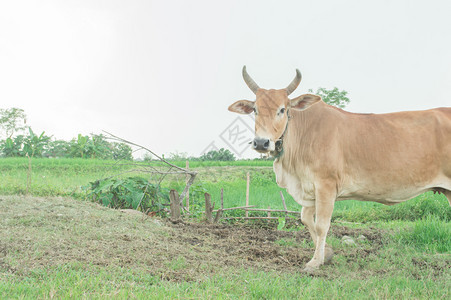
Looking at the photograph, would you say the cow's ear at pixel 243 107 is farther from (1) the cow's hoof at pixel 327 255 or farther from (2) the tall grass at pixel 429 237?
(2) the tall grass at pixel 429 237

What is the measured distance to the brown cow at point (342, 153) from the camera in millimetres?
4336

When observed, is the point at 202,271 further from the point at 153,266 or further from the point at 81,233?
the point at 81,233

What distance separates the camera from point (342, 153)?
4.47 meters

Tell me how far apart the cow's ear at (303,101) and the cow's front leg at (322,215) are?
0.94 meters

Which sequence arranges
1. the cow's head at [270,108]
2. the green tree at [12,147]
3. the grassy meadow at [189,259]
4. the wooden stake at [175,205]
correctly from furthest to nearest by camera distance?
1. the green tree at [12,147]
2. the wooden stake at [175,205]
3. the cow's head at [270,108]
4. the grassy meadow at [189,259]

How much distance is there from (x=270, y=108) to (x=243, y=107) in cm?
45

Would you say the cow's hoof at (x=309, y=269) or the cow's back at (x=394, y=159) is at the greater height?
the cow's back at (x=394, y=159)

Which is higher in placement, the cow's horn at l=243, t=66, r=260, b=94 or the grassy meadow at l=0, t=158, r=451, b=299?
the cow's horn at l=243, t=66, r=260, b=94

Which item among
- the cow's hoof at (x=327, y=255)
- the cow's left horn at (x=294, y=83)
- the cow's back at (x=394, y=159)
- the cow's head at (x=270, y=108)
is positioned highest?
the cow's left horn at (x=294, y=83)

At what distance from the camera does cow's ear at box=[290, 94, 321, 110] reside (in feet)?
14.8

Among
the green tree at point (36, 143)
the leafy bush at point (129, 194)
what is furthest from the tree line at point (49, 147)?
the leafy bush at point (129, 194)

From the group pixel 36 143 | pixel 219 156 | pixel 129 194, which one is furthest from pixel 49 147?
pixel 129 194

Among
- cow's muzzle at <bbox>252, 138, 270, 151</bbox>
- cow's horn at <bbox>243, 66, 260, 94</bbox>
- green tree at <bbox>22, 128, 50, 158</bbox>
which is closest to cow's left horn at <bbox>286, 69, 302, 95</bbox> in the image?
cow's horn at <bbox>243, 66, 260, 94</bbox>

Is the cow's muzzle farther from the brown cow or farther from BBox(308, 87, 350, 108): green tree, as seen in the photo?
BBox(308, 87, 350, 108): green tree
